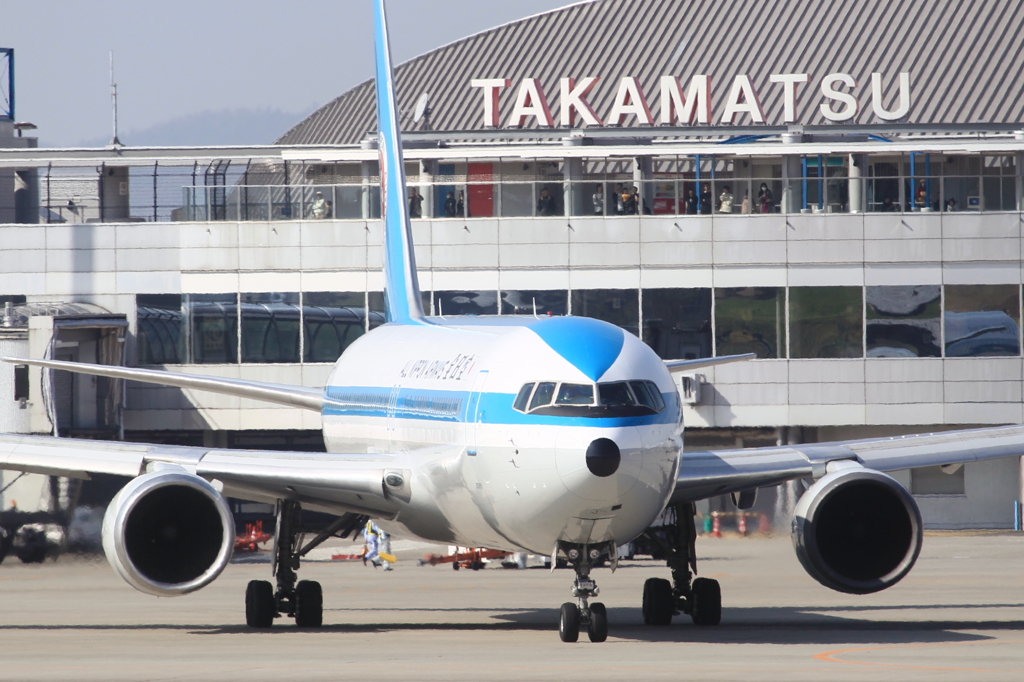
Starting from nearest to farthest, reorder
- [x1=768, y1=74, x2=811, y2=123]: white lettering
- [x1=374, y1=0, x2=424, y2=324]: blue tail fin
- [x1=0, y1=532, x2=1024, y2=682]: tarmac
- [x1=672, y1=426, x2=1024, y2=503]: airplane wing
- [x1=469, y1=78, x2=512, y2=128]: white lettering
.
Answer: [x1=0, y1=532, x2=1024, y2=682]: tarmac → [x1=672, y1=426, x2=1024, y2=503]: airplane wing → [x1=374, y1=0, x2=424, y2=324]: blue tail fin → [x1=768, y1=74, x2=811, y2=123]: white lettering → [x1=469, y1=78, x2=512, y2=128]: white lettering

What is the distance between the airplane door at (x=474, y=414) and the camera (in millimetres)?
18766

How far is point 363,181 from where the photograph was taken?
49.1 m

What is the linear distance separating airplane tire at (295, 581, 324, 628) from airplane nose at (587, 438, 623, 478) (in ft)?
26.2

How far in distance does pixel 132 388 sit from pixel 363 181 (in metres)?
10.7

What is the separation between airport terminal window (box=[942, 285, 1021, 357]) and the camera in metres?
46.9

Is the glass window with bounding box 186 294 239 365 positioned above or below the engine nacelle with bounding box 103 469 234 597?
above

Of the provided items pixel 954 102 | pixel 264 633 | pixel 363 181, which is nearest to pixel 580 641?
pixel 264 633

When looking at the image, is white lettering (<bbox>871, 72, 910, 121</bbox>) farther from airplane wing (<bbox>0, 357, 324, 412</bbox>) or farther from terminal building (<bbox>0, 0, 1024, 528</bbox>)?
airplane wing (<bbox>0, 357, 324, 412</bbox>)

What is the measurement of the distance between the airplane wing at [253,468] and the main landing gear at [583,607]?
12.5 ft

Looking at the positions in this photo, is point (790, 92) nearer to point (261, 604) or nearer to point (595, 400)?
point (261, 604)

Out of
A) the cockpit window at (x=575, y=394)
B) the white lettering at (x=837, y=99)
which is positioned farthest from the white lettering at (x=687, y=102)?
the cockpit window at (x=575, y=394)

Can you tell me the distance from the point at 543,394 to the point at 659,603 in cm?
631

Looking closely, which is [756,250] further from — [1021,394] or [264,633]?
[264,633]

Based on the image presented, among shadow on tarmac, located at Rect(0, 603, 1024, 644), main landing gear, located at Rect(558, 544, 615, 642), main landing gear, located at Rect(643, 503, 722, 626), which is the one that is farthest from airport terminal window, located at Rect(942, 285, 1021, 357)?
main landing gear, located at Rect(558, 544, 615, 642)
